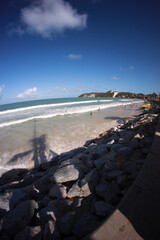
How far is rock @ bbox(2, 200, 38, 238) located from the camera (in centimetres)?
204

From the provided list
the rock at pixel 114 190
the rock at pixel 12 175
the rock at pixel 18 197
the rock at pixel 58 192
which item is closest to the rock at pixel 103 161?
the rock at pixel 114 190

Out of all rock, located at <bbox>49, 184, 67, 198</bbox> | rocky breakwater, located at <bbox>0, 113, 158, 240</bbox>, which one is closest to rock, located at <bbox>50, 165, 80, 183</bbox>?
rocky breakwater, located at <bbox>0, 113, 158, 240</bbox>

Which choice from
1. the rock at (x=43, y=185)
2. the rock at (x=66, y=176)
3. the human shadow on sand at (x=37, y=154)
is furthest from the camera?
the human shadow on sand at (x=37, y=154)

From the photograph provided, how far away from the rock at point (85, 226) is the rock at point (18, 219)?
1.21 m

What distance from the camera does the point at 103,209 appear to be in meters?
1.82

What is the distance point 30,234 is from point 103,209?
1.36 metres

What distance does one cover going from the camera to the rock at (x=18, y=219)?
2.04 metres

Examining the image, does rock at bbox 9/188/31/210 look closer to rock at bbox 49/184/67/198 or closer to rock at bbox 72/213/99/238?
rock at bbox 49/184/67/198

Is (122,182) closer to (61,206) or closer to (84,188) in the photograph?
(84,188)

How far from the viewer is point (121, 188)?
2.26 meters

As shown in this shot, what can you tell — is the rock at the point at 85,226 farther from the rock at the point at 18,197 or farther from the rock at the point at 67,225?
the rock at the point at 18,197

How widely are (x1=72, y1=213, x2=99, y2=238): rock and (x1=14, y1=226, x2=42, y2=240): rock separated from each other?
674 mm

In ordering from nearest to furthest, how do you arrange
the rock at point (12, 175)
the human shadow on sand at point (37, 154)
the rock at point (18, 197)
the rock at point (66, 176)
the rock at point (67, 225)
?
the rock at point (67, 225), the rock at point (18, 197), the rock at point (66, 176), the rock at point (12, 175), the human shadow on sand at point (37, 154)

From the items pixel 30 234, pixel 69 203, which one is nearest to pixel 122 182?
pixel 69 203
